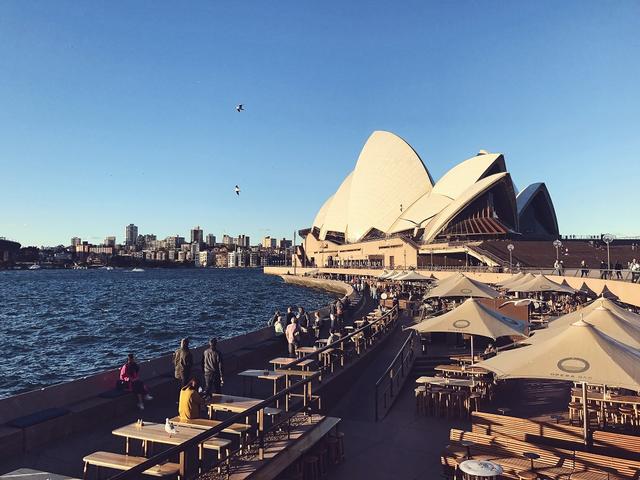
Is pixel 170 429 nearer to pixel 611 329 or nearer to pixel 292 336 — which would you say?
pixel 611 329

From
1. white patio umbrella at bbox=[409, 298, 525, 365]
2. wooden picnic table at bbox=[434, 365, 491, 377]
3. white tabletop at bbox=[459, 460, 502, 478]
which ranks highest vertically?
white patio umbrella at bbox=[409, 298, 525, 365]

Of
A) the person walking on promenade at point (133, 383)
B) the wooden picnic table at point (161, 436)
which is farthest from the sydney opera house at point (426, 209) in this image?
the wooden picnic table at point (161, 436)

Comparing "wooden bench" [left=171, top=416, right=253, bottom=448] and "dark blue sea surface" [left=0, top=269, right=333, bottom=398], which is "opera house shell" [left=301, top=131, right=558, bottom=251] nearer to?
"dark blue sea surface" [left=0, top=269, right=333, bottom=398]

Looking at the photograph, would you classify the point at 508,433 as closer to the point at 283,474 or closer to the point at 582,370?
the point at 582,370

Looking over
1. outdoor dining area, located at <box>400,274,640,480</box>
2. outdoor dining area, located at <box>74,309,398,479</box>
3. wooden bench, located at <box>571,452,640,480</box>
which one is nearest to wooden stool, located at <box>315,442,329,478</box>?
outdoor dining area, located at <box>74,309,398,479</box>

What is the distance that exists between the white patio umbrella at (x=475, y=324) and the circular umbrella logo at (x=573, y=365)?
3.41m

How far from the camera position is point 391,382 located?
32.2 ft

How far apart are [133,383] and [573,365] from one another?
6608mm

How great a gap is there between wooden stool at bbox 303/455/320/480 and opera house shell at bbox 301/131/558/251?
61798mm

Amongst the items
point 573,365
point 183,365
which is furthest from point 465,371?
point 183,365

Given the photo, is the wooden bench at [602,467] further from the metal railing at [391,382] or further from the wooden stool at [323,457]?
the metal railing at [391,382]

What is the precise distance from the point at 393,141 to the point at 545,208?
27.7 m

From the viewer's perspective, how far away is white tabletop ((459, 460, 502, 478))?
477cm

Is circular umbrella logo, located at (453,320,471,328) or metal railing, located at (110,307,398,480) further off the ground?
circular umbrella logo, located at (453,320,471,328)
